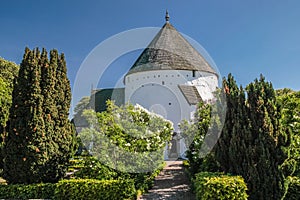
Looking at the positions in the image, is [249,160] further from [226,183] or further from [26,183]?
[26,183]

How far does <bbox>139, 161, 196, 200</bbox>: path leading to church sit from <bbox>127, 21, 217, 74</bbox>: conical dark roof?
34.2 ft

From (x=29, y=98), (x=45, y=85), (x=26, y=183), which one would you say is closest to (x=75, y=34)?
(x=45, y=85)

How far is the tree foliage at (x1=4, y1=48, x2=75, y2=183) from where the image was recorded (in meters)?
8.38

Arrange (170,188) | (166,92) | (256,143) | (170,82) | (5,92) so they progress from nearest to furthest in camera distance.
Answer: (256,143) → (170,188) → (5,92) → (170,82) → (166,92)

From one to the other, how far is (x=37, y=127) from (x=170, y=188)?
5.42 meters

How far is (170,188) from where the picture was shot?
9.76 metres

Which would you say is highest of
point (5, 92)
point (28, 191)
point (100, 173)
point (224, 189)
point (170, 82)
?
point (170, 82)

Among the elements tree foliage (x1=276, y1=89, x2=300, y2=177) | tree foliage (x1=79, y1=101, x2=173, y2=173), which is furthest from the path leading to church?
tree foliage (x1=276, y1=89, x2=300, y2=177)

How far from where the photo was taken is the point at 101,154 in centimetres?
798

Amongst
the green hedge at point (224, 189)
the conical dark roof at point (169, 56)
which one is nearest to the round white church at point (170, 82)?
the conical dark roof at point (169, 56)

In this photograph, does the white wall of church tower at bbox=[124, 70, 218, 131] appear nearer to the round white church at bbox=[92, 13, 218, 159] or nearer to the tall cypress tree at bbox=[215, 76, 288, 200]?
the round white church at bbox=[92, 13, 218, 159]

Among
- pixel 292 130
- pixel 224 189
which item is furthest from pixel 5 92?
pixel 292 130

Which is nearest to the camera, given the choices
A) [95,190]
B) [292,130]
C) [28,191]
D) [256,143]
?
[256,143]

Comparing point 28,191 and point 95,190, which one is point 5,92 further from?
point 95,190
